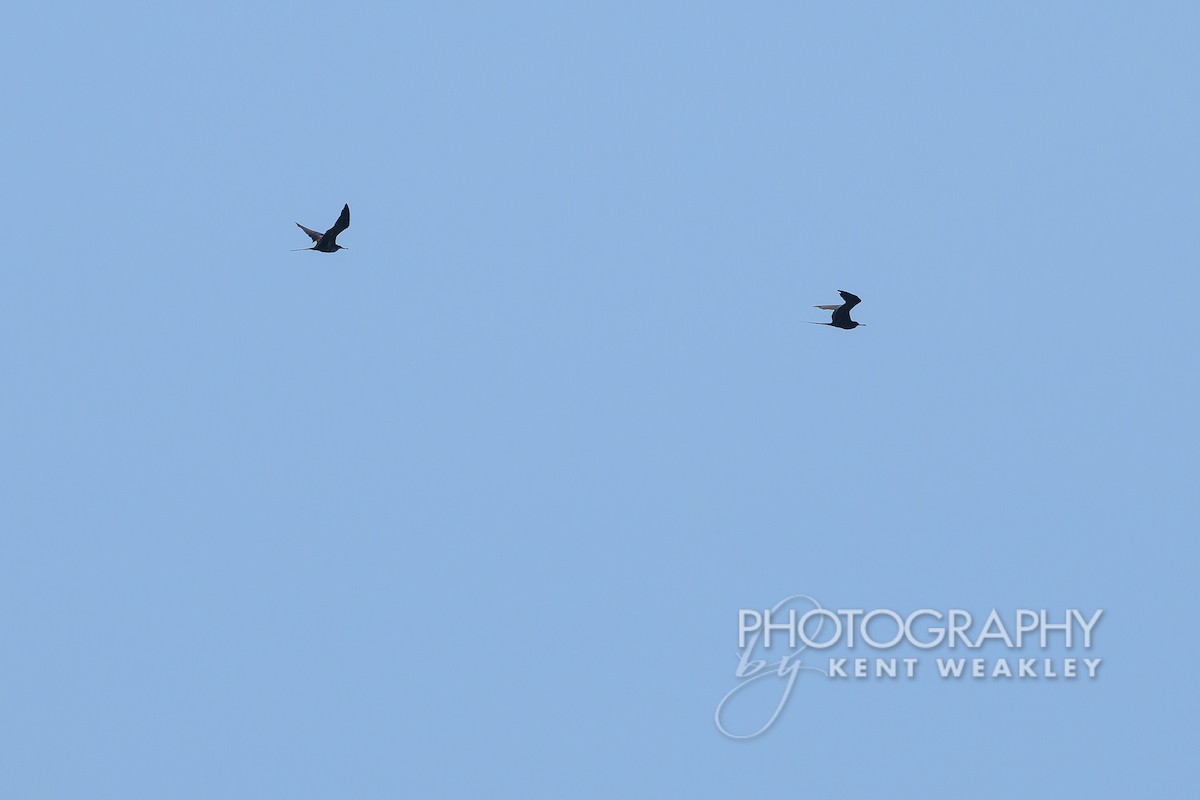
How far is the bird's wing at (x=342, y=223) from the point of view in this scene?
8034 centimetres

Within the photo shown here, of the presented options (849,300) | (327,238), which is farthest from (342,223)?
(849,300)

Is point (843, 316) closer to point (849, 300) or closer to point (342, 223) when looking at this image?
point (849, 300)

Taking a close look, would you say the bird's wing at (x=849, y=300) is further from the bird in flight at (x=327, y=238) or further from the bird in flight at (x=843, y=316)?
the bird in flight at (x=327, y=238)

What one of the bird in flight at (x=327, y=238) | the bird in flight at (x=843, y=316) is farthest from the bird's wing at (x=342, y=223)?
the bird in flight at (x=843, y=316)

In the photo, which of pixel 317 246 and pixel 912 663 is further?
pixel 912 663

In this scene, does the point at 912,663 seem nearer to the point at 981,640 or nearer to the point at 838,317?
the point at 981,640

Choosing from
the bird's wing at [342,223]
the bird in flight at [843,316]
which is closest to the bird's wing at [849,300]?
the bird in flight at [843,316]

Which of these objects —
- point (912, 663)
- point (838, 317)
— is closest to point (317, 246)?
point (838, 317)

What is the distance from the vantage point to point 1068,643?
9075 centimetres

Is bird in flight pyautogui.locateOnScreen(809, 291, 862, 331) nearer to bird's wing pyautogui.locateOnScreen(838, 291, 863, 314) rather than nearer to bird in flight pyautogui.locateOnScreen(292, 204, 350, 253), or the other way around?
bird's wing pyautogui.locateOnScreen(838, 291, 863, 314)

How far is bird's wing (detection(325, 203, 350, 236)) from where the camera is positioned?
80.3m

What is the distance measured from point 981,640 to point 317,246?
18924mm

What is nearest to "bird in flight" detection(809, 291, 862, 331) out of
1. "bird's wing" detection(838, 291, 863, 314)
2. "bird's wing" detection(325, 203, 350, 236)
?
"bird's wing" detection(838, 291, 863, 314)

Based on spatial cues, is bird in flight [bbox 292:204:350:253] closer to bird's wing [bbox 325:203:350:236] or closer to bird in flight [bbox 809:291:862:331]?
bird's wing [bbox 325:203:350:236]
